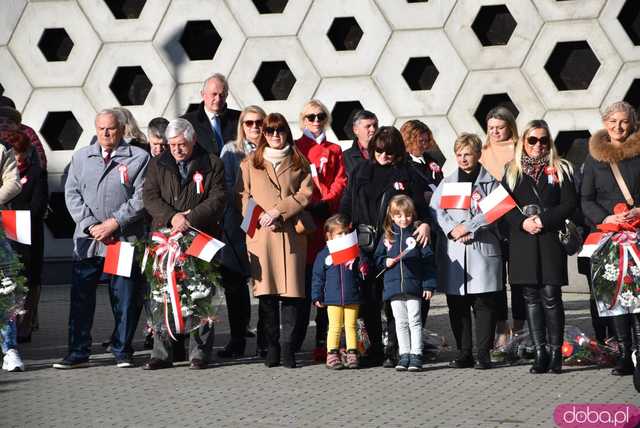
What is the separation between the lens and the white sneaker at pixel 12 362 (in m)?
9.80

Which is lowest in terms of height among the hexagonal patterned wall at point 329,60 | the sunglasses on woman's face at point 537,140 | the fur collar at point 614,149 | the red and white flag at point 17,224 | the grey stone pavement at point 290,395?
the grey stone pavement at point 290,395

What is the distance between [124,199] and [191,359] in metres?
1.19

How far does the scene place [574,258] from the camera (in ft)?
48.4

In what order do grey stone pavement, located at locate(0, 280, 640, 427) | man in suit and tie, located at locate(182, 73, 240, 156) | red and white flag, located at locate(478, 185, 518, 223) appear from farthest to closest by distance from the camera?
man in suit and tie, located at locate(182, 73, 240, 156) < red and white flag, located at locate(478, 185, 518, 223) < grey stone pavement, located at locate(0, 280, 640, 427)

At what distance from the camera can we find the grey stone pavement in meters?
7.81

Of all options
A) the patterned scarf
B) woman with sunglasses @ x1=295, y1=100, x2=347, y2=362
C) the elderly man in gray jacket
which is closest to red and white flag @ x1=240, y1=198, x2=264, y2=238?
woman with sunglasses @ x1=295, y1=100, x2=347, y2=362

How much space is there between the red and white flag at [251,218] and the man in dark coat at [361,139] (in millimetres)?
785

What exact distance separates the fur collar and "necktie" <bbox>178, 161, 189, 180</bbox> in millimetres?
2675

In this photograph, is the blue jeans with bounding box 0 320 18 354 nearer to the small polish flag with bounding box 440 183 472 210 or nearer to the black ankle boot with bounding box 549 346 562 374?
the small polish flag with bounding box 440 183 472 210

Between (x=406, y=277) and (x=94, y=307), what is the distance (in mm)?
2150

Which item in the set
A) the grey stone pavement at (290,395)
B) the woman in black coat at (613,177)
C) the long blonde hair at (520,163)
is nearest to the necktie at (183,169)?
the grey stone pavement at (290,395)

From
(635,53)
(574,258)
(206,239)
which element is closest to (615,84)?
(635,53)

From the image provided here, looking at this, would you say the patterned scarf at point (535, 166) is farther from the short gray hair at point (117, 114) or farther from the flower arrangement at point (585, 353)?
the short gray hair at point (117, 114)

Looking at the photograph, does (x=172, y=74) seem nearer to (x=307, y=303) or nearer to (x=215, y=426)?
(x=307, y=303)
